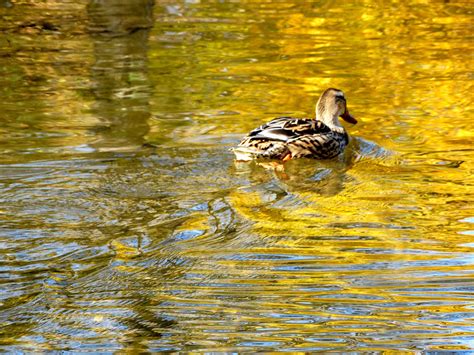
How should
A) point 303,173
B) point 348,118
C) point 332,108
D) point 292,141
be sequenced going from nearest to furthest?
point 303,173 < point 292,141 < point 332,108 < point 348,118

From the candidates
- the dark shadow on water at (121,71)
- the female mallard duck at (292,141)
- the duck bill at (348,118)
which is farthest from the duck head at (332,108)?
the dark shadow on water at (121,71)

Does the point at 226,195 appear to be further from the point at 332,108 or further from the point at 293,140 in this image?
the point at 332,108

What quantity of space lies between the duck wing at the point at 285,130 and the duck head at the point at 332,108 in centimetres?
46

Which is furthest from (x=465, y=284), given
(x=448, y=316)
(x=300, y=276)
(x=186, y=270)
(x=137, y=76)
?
(x=137, y=76)

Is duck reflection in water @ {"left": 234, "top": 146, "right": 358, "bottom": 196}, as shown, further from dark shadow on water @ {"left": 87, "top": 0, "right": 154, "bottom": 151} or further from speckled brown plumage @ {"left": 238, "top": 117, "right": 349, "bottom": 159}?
dark shadow on water @ {"left": 87, "top": 0, "right": 154, "bottom": 151}

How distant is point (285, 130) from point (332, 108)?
106cm

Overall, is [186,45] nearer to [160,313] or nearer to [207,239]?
[207,239]

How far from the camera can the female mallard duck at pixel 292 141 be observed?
967cm

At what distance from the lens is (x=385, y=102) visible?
468 inches

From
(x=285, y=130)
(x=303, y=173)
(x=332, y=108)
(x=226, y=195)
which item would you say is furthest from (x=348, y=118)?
(x=226, y=195)

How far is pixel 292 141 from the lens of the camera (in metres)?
9.85

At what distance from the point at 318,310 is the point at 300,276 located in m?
0.61

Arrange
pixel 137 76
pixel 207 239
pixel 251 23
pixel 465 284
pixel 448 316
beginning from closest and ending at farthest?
pixel 448 316 → pixel 465 284 → pixel 207 239 → pixel 137 76 → pixel 251 23

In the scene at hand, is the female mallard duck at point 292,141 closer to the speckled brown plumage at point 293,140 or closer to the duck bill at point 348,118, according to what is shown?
the speckled brown plumage at point 293,140
